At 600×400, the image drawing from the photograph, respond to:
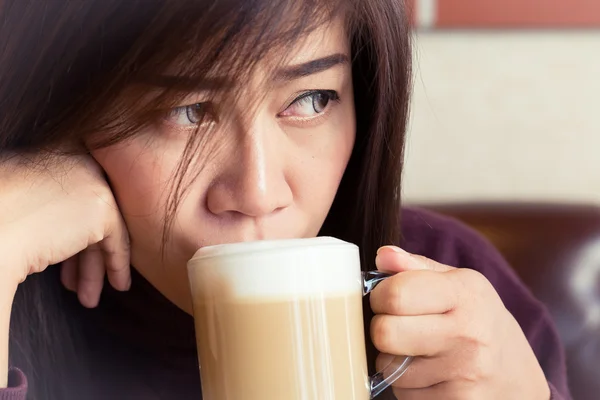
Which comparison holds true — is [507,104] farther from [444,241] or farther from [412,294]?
[412,294]

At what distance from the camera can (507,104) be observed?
177cm

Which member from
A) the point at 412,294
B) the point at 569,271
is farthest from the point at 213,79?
the point at 569,271

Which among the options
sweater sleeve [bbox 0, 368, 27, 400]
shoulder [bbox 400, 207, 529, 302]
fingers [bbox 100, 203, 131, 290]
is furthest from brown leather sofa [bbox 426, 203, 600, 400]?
sweater sleeve [bbox 0, 368, 27, 400]

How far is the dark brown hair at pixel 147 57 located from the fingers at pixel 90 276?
20 centimetres

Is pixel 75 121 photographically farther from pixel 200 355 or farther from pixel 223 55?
pixel 200 355

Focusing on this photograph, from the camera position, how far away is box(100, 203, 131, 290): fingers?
867 millimetres

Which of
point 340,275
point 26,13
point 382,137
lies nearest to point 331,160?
point 382,137

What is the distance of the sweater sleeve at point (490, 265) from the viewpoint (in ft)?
3.63

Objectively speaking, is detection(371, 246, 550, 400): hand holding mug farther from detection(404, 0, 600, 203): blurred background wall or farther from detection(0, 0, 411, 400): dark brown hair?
detection(404, 0, 600, 203): blurred background wall

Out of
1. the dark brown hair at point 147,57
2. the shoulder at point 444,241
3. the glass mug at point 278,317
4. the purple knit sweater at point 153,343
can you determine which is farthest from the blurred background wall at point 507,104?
the glass mug at point 278,317

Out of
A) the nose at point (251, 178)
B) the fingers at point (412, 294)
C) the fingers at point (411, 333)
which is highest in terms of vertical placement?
the nose at point (251, 178)

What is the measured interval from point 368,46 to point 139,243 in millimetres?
383

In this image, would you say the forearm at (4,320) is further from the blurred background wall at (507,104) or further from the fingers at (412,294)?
the blurred background wall at (507,104)

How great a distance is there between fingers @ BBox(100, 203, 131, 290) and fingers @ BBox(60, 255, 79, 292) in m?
0.09
